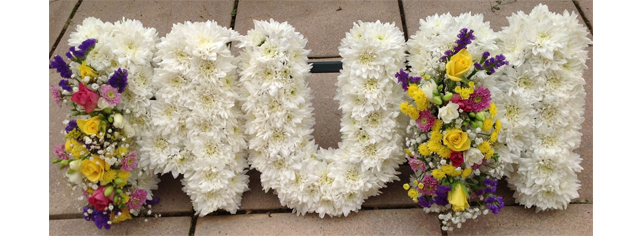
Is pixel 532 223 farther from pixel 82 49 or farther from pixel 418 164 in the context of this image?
pixel 82 49

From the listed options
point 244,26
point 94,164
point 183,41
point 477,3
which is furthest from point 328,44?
point 94,164

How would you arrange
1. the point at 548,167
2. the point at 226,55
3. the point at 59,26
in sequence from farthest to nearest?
Answer: the point at 59,26, the point at 548,167, the point at 226,55

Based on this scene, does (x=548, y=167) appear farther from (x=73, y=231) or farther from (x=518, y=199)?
(x=73, y=231)

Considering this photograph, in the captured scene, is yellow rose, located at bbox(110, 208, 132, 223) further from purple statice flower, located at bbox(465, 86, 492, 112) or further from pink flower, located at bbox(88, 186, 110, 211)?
purple statice flower, located at bbox(465, 86, 492, 112)

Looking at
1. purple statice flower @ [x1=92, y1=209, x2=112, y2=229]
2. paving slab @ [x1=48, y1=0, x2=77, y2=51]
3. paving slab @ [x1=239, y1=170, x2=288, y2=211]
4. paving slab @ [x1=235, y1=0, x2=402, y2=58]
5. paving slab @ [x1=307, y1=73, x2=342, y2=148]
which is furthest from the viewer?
paving slab @ [x1=48, y1=0, x2=77, y2=51]

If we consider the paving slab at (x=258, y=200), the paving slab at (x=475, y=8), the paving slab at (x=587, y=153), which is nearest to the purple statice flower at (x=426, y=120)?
the paving slab at (x=258, y=200)

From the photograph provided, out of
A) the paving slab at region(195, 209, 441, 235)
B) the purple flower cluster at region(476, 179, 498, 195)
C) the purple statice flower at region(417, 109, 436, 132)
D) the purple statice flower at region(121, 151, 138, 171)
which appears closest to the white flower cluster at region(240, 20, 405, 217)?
the paving slab at region(195, 209, 441, 235)

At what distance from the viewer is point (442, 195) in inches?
83.5

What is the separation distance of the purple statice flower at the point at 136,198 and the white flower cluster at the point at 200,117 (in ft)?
0.41

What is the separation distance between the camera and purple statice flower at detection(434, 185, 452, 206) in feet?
6.79

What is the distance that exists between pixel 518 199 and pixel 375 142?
79 cm

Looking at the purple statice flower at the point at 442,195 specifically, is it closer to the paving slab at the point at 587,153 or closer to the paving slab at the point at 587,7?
the paving slab at the point at 587,153

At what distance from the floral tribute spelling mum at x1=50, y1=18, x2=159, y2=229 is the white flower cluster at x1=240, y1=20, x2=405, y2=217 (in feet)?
1.74

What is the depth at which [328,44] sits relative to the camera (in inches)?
135
